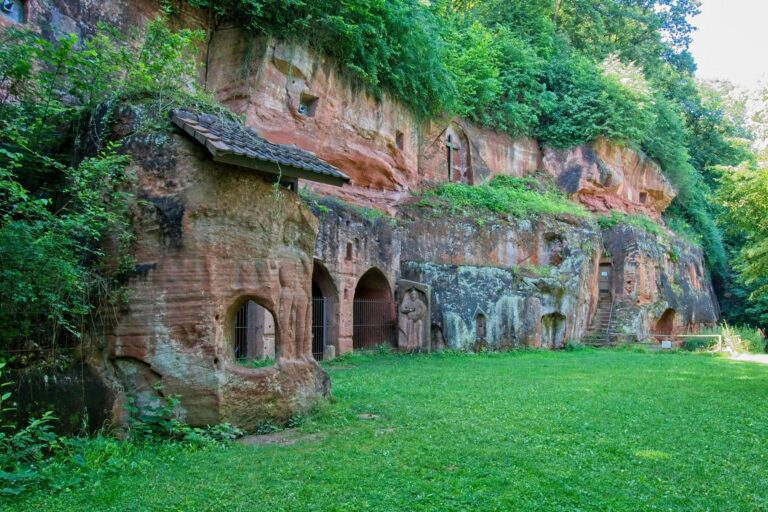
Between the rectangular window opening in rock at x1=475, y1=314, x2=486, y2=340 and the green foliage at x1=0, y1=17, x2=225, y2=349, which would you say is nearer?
the green foliage at x1=0, y1=17, x2=225, y2=349

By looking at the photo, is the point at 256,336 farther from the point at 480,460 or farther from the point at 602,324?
the point at 602,324

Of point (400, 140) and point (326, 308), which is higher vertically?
point (400, 140)

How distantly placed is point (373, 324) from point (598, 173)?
19.0m

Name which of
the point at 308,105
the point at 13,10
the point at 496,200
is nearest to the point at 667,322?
the point at 496,200

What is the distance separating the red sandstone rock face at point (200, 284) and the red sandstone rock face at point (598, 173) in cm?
2745

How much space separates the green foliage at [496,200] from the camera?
24203 mm

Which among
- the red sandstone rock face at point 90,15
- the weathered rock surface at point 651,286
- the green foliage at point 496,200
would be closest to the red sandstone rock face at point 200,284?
the red sandstone rock face at point 90,15

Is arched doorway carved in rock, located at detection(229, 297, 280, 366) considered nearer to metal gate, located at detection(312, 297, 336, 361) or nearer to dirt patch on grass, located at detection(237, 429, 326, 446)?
metal gate, located at detection(312, 297, 336, 361)

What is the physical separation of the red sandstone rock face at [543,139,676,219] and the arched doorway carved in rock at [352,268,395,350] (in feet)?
54.9

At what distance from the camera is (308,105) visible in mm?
19875

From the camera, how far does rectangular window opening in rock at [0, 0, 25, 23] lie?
12750 mm

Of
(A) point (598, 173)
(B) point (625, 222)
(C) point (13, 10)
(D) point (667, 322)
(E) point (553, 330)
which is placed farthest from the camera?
(A) point (598, 173)

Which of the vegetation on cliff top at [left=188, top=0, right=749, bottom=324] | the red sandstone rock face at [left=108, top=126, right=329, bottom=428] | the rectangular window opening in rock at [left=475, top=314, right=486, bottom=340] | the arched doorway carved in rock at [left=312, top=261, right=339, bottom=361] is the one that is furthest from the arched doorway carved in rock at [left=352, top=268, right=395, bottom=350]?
the red sandstone rock face at [left=108, top=126, right=329, bottom=428]

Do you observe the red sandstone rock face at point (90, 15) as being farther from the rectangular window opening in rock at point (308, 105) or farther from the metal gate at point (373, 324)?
the metal gate at point (373, 324)
